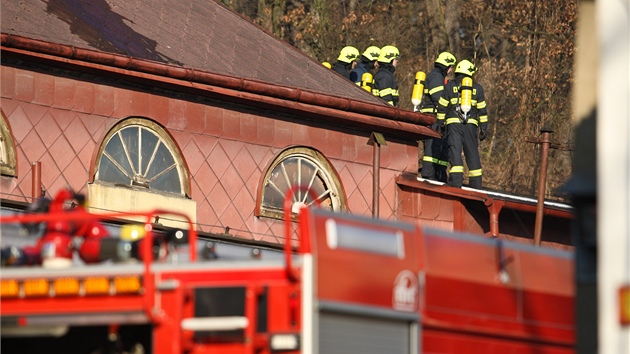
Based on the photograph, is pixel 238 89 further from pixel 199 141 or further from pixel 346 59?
pixel 346 59

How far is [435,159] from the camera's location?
76.1ft

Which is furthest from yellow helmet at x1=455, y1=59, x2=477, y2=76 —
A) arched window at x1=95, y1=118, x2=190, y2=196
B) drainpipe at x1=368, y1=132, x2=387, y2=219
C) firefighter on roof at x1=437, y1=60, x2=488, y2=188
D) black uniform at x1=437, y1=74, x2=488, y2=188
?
arched window at x1=95, y1=118, x2=190, y2=196

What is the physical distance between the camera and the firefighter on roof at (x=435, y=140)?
2275 cm

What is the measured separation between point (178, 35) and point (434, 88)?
522 centimetres

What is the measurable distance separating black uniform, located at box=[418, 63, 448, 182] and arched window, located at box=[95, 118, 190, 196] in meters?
5.19

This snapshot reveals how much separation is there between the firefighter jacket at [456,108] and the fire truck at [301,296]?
1416cm

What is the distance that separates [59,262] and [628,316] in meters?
3.82

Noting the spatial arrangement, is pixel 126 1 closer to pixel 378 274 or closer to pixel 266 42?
pixel 266 42

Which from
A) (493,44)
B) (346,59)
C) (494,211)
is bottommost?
(494,211)

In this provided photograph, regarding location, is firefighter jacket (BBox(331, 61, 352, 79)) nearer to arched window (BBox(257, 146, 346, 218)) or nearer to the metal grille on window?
arched window (BBox(257, 146, 346, 218))

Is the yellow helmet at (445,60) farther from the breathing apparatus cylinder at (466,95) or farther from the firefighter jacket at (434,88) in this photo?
the breathing apparatus cylinder at (466,95)

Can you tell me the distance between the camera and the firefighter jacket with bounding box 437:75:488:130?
76.2 feet

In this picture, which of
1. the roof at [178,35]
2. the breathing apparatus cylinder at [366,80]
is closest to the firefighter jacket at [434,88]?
the breathing apparatus cylinder at [366,80]

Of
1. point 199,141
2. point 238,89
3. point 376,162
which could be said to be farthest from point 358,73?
point 199,141
